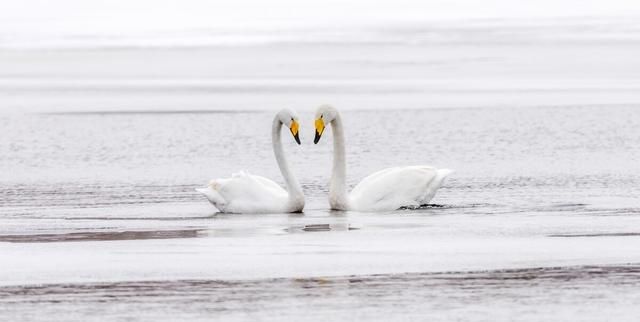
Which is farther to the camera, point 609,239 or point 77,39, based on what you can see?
point 77,39

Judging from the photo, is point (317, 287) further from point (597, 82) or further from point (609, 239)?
point (597, 82)

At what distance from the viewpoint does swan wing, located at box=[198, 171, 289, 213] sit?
12.6m

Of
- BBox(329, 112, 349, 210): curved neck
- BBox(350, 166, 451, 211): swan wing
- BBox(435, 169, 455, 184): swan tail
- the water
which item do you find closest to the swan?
the water

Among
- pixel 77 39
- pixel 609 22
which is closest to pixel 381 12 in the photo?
pixel 609 22

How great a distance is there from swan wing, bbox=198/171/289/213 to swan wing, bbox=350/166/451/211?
64 cm

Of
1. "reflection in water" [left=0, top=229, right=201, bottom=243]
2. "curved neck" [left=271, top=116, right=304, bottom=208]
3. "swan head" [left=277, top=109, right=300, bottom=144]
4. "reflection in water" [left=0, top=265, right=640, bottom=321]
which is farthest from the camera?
"swan head" [left=277, top=109, right=300, bottom=144]

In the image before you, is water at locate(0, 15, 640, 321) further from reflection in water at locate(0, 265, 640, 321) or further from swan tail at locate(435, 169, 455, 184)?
swan tail at locate(435, 169, 455, 184)

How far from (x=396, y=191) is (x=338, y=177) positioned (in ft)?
1.71

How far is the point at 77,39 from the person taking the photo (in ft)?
131

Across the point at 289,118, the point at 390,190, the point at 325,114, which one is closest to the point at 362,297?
the point at 390,190

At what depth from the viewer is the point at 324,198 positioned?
44.8 feet

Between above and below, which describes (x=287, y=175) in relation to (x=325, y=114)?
below

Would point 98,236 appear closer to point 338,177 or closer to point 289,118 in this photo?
point 338,177

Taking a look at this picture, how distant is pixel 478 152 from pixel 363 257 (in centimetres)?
706
